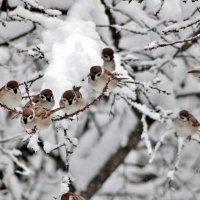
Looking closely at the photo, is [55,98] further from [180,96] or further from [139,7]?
[180,96]

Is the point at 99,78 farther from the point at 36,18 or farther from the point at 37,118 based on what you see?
the point at 36,18

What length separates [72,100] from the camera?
332 centimetres

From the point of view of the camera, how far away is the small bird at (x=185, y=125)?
5215mm

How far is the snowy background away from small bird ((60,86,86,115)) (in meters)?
0.12

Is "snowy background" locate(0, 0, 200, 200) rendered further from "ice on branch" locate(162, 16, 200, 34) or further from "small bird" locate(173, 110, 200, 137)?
"small bird" locate(173, 110, 200, 137)

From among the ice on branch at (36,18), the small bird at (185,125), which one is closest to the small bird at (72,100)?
the ice on branch at (36,18)

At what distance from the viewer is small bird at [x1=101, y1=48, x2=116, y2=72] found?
4.27 m

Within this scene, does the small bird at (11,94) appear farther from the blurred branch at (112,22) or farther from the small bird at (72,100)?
the blurred branch at (112,22)

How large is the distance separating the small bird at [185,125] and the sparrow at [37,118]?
85.5 inches

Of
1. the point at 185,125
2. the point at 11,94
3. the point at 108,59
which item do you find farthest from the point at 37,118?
the point at 185,125

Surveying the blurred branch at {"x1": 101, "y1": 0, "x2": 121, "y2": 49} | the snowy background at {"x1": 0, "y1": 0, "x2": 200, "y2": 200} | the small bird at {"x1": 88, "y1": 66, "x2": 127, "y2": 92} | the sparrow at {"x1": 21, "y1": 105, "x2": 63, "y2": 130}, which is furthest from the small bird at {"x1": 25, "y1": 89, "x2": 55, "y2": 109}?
the blurred branch at {"x1": 101, "y1": 0, "x2": 121, "y2": 49}

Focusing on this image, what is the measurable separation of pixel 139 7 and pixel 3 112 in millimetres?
2446

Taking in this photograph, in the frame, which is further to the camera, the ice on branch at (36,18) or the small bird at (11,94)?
the ice on branch at (36,18)

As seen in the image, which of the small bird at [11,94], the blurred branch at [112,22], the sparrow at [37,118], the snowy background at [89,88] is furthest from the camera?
the blurred branch at [112,22]
